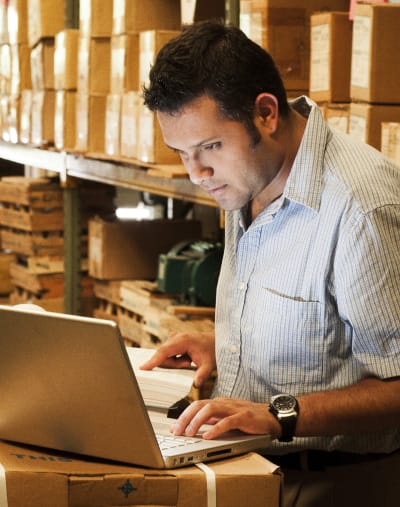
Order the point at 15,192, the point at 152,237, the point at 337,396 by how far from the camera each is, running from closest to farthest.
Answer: the point at 337,396 → the point at 152,237 → the point at 15,192

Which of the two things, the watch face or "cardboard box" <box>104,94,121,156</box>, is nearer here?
the watch face

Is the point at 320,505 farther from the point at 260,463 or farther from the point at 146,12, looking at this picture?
→ the point at 146,12

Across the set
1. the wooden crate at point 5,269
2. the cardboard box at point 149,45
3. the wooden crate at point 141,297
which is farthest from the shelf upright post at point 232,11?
the wooden crate at point 5,269

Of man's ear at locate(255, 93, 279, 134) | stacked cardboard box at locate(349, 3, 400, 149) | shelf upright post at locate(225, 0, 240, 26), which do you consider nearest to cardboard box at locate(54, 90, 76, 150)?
shelf upright post at locate(225, 0, 240, 26)

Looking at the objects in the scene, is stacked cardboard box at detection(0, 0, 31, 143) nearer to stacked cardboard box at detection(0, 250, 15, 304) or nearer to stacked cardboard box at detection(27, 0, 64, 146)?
stacked cardboard box at detection(27, 0, 64, 146)

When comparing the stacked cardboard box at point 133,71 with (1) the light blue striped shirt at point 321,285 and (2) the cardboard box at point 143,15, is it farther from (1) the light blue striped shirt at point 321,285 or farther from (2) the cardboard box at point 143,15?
(1) the light blue striped shirt at point 321,285

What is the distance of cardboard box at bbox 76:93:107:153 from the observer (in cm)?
497

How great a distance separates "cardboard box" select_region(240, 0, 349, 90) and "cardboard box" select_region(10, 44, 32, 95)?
117 inches

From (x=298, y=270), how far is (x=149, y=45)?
8.03ft

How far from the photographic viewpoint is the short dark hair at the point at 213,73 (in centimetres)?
197

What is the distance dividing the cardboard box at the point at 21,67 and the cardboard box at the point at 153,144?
226cm

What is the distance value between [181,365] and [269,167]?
1.82 feet

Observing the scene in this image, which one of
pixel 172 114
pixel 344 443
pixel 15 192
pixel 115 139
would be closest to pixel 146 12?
pixel 115 139

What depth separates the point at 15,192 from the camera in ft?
21.2
